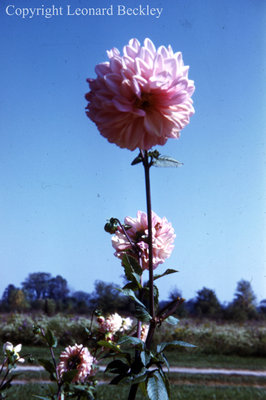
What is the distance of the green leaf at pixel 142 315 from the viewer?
774 millimetres

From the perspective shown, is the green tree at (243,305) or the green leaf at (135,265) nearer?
the green leaf at (135,265)

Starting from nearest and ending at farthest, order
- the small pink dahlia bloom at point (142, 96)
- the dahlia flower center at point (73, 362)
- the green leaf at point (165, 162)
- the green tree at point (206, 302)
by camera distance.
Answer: the small pink dahlia bloom at point (142, 96), the green leaf at point (165, 162), the dahlia flower center at point (73, 362), the green tree at point (206, 302)

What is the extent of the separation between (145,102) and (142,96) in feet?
0.04

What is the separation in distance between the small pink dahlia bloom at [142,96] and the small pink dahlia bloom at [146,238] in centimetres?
31

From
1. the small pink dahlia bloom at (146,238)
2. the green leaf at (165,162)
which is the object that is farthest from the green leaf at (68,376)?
the green leaf at (165,162)

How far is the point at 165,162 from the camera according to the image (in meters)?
0.87

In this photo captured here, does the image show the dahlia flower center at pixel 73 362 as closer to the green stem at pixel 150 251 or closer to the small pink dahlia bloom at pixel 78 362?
the small pink dahlia bloom at pixel 78 362

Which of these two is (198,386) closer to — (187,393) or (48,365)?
(187,393)

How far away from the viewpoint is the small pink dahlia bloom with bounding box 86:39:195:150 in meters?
0.74

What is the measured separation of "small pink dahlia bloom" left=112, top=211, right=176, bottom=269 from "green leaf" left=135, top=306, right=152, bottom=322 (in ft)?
0.65

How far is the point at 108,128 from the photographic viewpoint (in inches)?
30.2

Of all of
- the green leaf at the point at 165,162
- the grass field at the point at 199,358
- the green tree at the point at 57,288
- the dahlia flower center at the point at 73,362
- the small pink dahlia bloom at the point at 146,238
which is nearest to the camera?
the green leaf at the point at 165,162

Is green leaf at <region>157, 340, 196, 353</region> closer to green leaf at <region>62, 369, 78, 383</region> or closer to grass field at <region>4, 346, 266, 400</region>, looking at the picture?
green leaf at <region>62, 369, 78, 383</region>

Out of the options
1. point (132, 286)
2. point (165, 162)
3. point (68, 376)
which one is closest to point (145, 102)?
point (165, 162)
